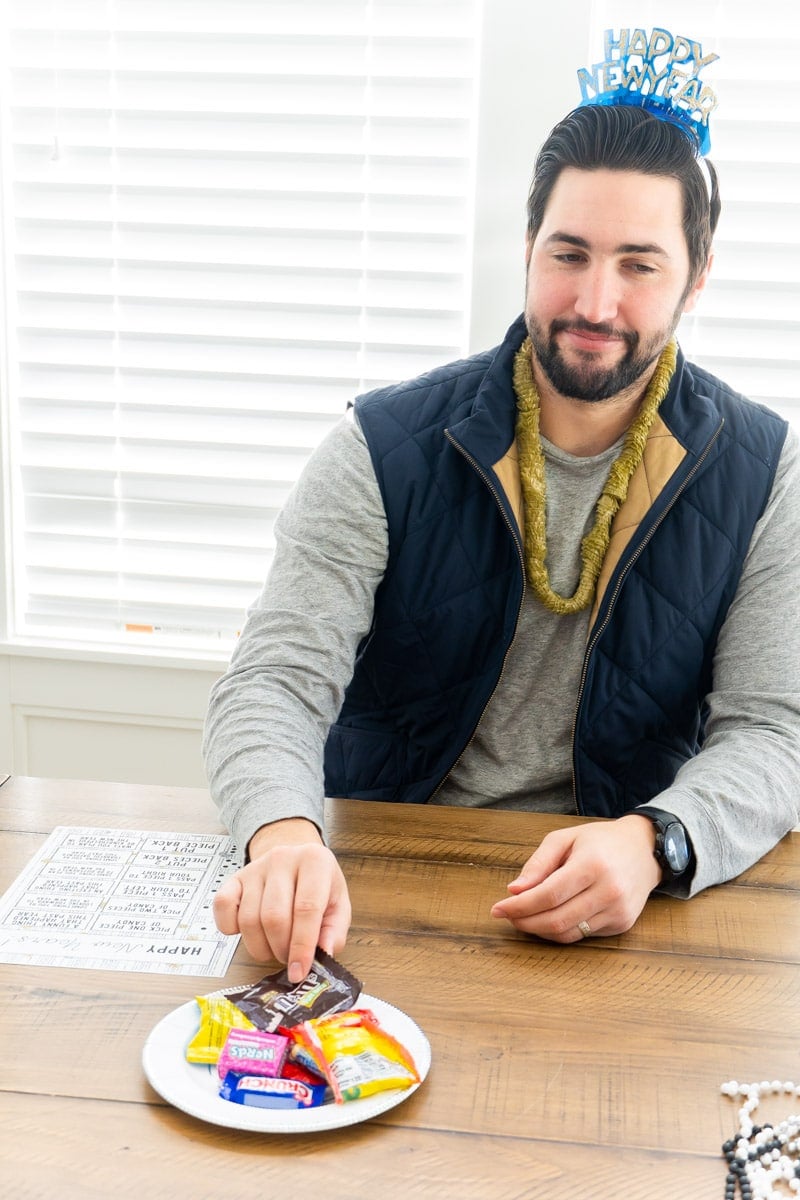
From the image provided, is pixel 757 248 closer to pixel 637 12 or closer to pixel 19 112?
pixel 637 12

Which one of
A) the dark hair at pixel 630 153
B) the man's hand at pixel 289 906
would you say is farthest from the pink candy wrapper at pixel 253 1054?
the dark hair at pixel 630 153

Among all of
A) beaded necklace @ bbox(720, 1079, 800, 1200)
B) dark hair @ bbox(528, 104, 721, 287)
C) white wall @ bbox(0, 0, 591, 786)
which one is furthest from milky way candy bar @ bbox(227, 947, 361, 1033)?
white wall @ bbox(0, 0, 591, 786)

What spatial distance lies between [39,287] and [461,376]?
108cm

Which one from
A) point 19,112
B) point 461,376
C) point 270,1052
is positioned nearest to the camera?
point 270,1052

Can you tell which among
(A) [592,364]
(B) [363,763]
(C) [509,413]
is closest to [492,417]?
(C) [509,413]

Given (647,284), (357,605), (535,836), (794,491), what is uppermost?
(647,284)

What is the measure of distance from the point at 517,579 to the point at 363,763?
0.37 metres

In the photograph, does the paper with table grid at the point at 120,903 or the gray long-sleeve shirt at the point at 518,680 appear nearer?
the paper with table grid at the point at 120,903

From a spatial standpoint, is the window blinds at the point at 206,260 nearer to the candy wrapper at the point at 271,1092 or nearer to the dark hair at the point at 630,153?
the dark hair at the point at 630,153

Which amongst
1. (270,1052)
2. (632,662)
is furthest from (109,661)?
(270,1052)

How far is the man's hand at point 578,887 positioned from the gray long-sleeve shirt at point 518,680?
11cm

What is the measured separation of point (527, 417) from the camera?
5.43 ft

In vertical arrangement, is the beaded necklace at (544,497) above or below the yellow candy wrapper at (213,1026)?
above

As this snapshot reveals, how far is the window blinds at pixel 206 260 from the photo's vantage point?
2232 mm
